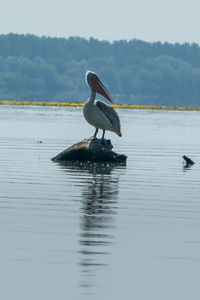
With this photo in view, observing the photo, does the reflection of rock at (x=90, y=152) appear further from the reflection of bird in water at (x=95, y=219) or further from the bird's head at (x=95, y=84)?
the bird's head at (x=95, y=84)

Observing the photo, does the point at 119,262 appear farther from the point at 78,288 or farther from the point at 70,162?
the point at 70,162

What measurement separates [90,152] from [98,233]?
37.6 feet

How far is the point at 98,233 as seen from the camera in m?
12.0

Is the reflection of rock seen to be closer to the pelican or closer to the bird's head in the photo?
the pelican

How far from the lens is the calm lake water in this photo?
9164 millimetres

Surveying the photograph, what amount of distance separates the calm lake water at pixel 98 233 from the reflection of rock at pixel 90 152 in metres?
1.18

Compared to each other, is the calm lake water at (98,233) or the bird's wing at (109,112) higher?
the bird's wing at (109,112)

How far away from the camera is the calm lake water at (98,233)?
30.1ft

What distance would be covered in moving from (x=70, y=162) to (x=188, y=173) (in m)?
3.02

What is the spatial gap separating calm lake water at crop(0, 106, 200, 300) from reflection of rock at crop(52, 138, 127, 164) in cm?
118

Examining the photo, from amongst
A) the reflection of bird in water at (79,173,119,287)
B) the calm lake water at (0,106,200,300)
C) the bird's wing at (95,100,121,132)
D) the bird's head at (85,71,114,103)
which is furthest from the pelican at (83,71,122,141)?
the reflection of bird in water at (79,173,119,287)

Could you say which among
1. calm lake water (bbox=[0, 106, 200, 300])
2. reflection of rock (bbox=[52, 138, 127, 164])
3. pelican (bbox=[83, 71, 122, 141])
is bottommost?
calm lake water (bbox=[0, 106, 200, 300])

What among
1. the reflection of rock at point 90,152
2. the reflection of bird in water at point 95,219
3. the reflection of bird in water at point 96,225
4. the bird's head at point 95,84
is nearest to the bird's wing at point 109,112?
the bird's head at point 95,84

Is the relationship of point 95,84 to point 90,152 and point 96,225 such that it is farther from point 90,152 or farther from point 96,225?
point 96,225
